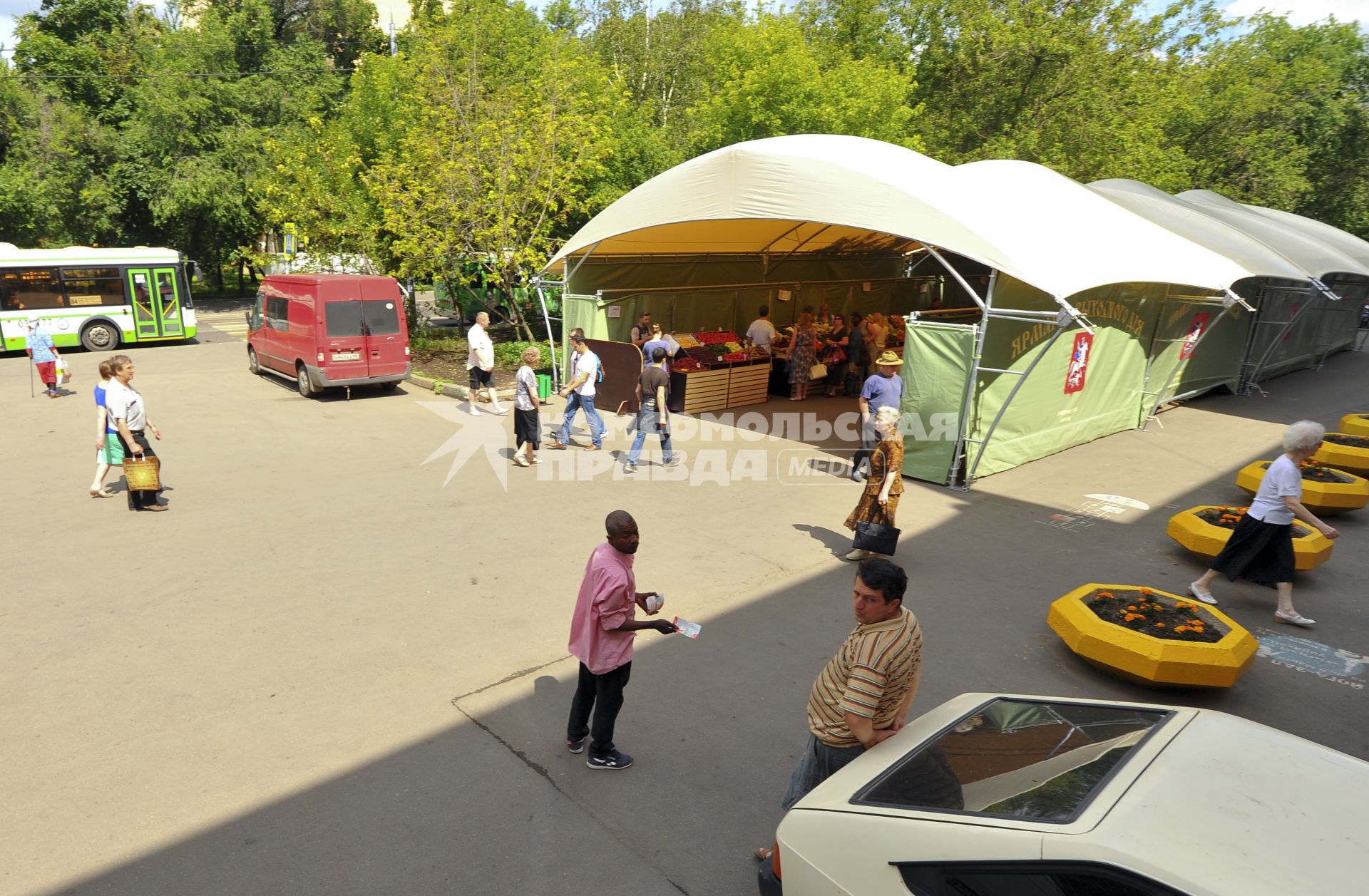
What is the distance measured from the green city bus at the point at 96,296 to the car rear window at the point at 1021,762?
2387cm

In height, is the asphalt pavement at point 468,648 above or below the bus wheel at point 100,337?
below

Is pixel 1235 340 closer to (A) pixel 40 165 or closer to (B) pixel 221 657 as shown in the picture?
(B) pixel 221 657

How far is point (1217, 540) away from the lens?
812 centimetres

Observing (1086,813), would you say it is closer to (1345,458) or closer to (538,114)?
(1345,458)

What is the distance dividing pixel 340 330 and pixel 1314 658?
49.6 feet

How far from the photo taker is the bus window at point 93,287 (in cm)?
2017

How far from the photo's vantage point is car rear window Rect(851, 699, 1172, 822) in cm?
266

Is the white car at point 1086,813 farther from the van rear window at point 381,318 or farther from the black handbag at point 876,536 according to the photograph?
the van rear window at point 381,318

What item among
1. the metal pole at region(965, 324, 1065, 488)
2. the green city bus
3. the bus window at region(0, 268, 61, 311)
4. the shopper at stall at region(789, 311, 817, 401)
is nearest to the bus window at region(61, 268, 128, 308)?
the green city bus

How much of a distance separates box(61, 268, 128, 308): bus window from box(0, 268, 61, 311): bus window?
23cm

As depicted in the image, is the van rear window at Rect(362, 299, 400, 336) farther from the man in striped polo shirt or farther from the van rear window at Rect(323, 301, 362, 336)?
the man in striped polo shirt

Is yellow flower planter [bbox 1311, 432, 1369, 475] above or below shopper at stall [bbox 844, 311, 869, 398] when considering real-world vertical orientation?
below

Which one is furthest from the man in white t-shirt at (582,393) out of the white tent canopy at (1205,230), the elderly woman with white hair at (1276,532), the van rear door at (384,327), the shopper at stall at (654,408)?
the white tent canopy at (1205,230)

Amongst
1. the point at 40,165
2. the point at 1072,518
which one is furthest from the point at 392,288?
the point at 40,165
